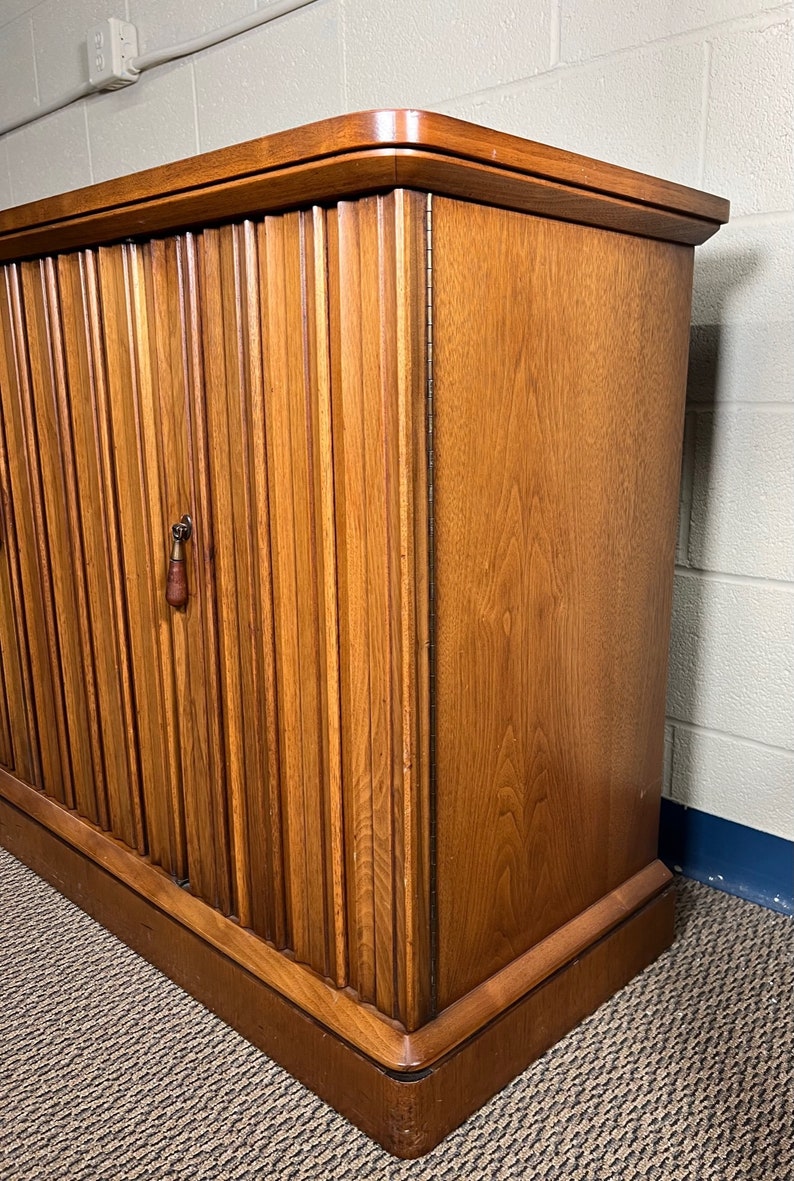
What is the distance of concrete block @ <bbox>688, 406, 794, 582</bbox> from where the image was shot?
119 centimetres

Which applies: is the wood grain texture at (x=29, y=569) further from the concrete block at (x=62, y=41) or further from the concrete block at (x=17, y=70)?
the concrete block at (x=17, y=70)

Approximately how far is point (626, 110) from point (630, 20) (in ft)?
0.33

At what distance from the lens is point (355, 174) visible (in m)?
0.71

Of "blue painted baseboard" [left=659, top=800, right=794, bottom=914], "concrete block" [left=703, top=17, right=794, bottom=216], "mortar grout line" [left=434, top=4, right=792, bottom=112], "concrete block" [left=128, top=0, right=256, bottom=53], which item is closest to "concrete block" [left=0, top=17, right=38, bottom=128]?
"concrete block" [left=128, top=0, right=256, bottom=53]

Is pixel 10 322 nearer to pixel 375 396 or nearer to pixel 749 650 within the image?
pixel 375 396

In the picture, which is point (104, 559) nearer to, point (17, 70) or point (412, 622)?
point (412, 622)

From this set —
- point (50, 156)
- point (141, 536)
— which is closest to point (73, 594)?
point (141, 536)

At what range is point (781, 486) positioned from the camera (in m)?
1.19

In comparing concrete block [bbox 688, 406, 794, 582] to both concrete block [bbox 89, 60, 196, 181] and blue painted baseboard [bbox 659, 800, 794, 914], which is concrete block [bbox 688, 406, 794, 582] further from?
concrete block [bbox 89, 60, 196, 181]

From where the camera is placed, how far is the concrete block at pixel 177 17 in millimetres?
1723

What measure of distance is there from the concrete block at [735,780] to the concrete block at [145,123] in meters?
1.43

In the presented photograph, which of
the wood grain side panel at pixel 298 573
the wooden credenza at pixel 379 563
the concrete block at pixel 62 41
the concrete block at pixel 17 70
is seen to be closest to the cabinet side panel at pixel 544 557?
the wooden credenza at pixel 379 563

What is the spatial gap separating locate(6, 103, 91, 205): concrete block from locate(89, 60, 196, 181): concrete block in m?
0.05

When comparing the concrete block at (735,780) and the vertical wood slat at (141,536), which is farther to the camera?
the concrete block at (735,780)
